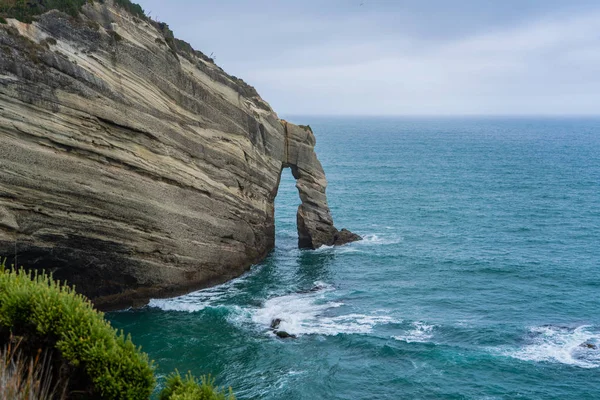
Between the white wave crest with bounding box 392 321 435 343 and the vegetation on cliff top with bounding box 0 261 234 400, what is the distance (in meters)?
25.0

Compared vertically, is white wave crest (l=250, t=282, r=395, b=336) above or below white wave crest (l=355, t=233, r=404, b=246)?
below

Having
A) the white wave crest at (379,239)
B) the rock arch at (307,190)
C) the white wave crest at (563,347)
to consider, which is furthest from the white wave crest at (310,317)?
the white wave crest at (379,239)

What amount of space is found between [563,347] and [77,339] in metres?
35.1

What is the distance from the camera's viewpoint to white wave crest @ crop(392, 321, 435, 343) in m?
47.1

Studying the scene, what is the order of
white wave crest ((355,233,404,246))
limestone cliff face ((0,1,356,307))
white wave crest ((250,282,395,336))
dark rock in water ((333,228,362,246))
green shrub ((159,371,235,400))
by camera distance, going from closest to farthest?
green shrub ((159,371,235,400)), limestone cliff face ((0,1,356,307)), white wave crest ((250,282,395,336)), dark rock in water ((333,228,362,246)), white wave crest ((355,233,404,246))

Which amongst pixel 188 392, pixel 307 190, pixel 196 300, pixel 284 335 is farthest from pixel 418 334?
pixel 188 392

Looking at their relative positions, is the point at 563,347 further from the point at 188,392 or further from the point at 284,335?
the point at 188,392

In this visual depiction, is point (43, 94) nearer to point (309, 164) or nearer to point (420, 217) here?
point (309, 164)

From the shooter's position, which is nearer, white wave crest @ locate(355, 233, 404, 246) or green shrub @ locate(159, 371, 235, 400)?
green shrub @ locate(159, 371, 235, 400)

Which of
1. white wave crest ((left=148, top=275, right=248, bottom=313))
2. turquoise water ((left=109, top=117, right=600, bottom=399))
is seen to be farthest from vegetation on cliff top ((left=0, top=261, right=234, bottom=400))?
white wave crest ((left=148, top=275, right=248, bottom=313))

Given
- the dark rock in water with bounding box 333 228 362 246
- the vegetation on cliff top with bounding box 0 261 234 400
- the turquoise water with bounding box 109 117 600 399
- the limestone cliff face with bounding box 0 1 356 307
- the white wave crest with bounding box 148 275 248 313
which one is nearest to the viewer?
the vegetation on cliff top with bounding box 0 261 234 400

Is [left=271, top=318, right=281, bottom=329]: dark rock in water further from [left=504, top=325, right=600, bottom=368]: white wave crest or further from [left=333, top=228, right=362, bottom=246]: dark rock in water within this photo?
[left=333, top=228, right=362, bottom=246]: dark rock in water

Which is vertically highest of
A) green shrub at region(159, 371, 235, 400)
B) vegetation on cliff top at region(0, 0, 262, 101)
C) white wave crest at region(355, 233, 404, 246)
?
vegetation on cliff top at region(0, 0, 262, 101)

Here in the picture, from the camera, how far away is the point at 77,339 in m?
25.6
